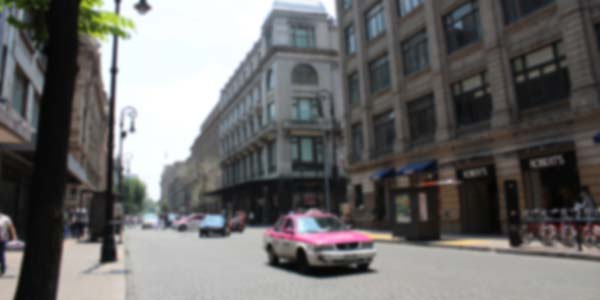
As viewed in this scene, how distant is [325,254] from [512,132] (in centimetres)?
1423

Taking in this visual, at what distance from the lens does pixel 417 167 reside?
2639cm

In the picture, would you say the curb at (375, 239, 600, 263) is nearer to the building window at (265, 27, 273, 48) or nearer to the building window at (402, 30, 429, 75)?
the building window at (402, 30, 429, 75)

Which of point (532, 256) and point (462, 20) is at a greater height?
point (462, 20)

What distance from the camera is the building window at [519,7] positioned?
20.5 meters

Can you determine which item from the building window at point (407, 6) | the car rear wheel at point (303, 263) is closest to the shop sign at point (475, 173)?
the building window at point (407, 6)

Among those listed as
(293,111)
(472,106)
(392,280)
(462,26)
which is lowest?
(392,280)

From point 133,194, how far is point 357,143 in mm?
113105

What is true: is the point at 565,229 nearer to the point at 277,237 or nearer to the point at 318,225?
the point at 318,225

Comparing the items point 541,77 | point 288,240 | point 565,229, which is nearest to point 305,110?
point 541,77

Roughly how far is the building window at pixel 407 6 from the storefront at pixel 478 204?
1127 cm

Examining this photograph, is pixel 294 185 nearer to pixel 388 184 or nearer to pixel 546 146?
pixel 388 184

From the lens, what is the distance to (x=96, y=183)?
66688 mm

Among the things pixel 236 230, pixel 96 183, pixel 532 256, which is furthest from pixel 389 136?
pixel 96 183

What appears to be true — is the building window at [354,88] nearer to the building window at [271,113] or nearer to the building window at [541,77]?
the building window at [271,113]
